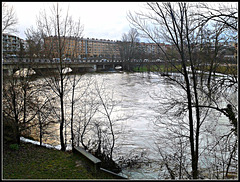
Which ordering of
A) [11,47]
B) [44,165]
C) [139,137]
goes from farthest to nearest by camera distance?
[11,47] → [139,137] → [44,165]

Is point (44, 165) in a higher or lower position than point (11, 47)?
lower

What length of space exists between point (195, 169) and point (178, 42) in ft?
12.0

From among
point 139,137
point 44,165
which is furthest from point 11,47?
point 44,165

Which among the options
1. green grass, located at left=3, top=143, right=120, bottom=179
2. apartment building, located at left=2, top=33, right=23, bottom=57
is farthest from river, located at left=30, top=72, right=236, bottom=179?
apartment building, located at left=2, top=33, right=23, bottom=57

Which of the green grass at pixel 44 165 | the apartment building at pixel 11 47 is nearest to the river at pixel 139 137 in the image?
the green grass at pixel 44 165

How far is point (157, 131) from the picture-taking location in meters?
11.5

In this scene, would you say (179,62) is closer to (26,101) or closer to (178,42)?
(178,42)

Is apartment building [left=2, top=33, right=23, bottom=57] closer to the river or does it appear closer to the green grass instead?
the river

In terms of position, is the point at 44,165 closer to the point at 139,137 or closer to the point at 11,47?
the point at 139,137

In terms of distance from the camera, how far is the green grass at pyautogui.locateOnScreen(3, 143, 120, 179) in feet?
21.1

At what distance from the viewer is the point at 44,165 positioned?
7.30 metres

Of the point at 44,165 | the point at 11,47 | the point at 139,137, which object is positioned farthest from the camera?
the point at 11,47

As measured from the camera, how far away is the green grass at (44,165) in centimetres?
642

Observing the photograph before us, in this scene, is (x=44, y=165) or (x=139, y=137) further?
(x=139, y=137)
